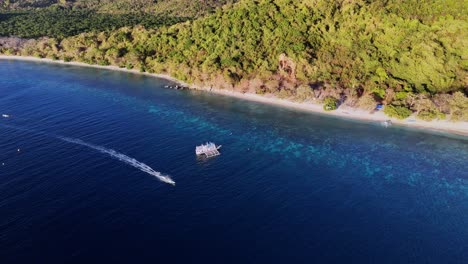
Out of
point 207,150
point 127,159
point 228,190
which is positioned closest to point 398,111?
point 207,150

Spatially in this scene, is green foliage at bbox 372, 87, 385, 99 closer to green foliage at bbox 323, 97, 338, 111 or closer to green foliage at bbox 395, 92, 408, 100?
green foliage at bbox 395, 92, 408, 100

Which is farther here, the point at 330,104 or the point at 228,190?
the point at 330,104

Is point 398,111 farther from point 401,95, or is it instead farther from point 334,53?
point 334,53

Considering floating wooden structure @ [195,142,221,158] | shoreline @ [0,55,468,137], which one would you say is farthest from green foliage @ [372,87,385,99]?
floating wooden structure @ [195,142,221,158]

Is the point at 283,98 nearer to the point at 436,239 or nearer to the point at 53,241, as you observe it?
the point at 436,239

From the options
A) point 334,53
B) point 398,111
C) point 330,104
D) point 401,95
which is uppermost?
point 334,53

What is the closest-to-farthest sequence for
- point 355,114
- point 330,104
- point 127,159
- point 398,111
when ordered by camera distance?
point 127,159
point 398,111
point 355,114
point 330,104

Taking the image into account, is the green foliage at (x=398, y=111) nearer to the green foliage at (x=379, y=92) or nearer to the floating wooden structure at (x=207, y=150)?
the green foliage at (x=379, y=92)
